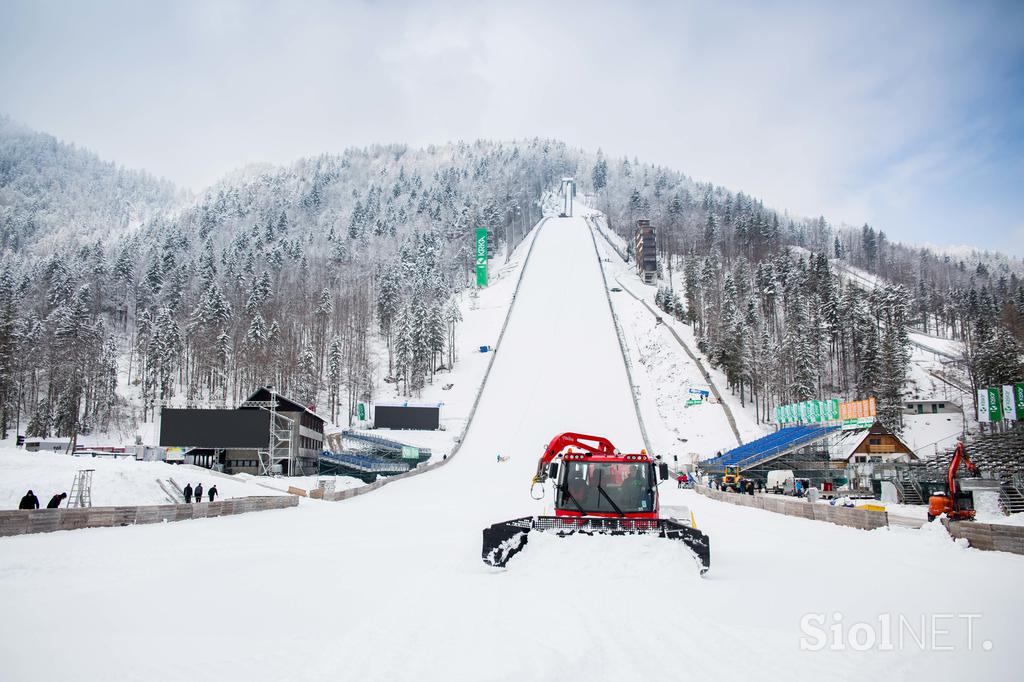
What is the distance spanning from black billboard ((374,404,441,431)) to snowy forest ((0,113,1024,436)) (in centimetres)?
830

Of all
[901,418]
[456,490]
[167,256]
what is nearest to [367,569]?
[456,490]

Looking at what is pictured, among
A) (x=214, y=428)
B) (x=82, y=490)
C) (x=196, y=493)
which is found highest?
(x=214, y=428)

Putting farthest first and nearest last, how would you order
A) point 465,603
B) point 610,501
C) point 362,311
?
point 362,311
point 610,501
point 465,603

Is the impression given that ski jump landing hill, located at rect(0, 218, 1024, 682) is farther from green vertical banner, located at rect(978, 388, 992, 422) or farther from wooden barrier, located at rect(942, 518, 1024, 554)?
green vertical banner, located at rect(978, 388, 992, 422)

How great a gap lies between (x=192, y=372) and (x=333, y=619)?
261 feet

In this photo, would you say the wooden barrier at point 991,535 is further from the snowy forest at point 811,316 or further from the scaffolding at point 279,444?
the scaffolding at point 279,444

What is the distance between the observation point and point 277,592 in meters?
9.59

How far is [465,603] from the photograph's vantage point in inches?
335

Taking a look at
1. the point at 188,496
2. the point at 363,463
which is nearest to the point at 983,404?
the point at 363,463

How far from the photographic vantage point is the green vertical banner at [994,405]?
130 ft

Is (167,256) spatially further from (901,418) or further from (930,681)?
(930,681)

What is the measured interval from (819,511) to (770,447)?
25.5 meters

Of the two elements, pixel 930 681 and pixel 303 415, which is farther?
pixel 303 415

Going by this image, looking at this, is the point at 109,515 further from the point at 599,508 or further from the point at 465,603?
the point at 465,603
